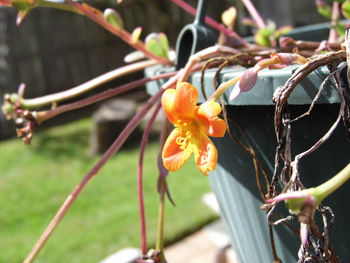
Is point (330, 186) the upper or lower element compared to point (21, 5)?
lower

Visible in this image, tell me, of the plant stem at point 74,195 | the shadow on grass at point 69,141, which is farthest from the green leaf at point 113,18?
the shadow on grass at point 69,141

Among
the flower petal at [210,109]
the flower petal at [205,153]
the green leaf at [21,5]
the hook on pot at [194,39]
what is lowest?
the flower petal at [205,153]

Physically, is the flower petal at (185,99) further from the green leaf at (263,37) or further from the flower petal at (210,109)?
the green leaf at (263,37)

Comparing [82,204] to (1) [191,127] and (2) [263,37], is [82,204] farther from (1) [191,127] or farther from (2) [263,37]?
(1) [191,127]

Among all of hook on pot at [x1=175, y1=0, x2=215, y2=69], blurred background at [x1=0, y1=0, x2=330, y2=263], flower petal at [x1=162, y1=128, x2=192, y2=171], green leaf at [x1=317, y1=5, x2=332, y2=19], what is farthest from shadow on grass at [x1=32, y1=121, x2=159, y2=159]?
flower petal at [x1=162, y1=128, x2=192, y2=171]

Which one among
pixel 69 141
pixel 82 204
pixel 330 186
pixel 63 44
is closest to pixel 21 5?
pixel 330 186

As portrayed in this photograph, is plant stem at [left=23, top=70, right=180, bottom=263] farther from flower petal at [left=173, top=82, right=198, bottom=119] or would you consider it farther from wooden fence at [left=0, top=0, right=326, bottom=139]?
wooden fence at [left=0, top=0, right=326, bottom=139]
